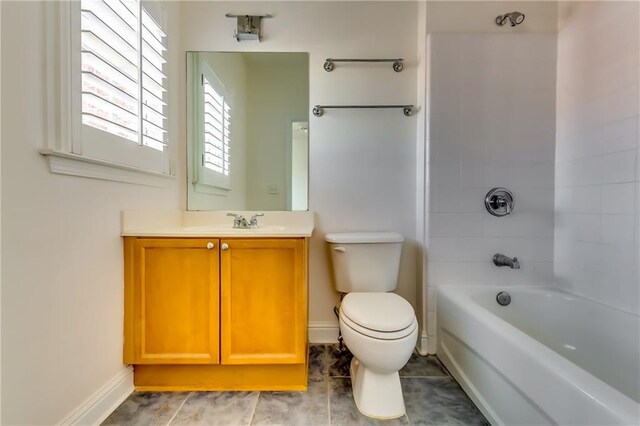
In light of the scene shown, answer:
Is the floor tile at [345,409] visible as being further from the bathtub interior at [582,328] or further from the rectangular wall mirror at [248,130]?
the rectangular wall mirror at [248,130]

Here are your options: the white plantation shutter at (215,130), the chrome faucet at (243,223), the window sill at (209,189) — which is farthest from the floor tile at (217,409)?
the white plantation shutter at (215,130)

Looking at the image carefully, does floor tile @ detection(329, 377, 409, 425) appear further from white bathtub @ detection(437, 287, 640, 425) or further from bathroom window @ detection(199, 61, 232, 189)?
bathroom window @ detection(199, 61, 232, 189)

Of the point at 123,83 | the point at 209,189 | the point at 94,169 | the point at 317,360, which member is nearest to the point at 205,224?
the point at 209,189

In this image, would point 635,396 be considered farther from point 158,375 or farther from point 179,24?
point 179,24

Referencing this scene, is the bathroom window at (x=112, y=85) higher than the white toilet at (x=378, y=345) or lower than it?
higher

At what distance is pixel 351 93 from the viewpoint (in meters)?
1.80

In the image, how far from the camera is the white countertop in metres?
1.30

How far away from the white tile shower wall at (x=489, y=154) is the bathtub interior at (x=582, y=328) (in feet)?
0.44

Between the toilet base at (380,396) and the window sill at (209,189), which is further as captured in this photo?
the window sill at (209,189)

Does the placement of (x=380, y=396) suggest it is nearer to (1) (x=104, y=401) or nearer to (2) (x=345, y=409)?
(2) (x=345, y=409)

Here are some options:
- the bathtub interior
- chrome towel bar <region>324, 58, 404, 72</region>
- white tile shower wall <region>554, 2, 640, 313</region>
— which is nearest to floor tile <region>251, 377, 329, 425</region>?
the bathtub interior

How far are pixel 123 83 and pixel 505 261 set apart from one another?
2200 mm

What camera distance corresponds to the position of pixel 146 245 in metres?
1.30

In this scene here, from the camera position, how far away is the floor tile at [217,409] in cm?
117
